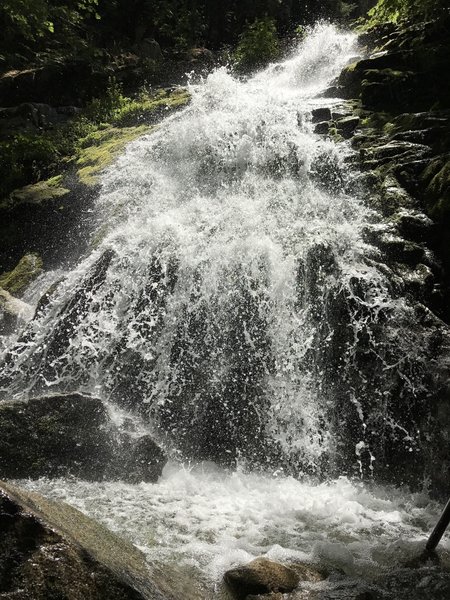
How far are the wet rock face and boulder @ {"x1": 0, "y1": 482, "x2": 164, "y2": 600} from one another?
2.62 meters

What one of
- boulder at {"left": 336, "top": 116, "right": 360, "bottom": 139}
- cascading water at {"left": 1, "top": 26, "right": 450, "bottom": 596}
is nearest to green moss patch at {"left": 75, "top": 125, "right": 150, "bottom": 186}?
cascading water at {"left": 1, "top": 26, "right": 450, "bottom": 596}

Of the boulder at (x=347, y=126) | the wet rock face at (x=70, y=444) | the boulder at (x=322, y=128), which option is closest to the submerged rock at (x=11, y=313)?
the wet rock face at (x=70, y=444)

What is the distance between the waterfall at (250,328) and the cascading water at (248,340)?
0.02 meters

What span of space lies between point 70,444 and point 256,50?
18.6m

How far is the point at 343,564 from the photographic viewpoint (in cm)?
414

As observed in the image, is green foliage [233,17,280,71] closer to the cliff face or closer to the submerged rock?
the cliff face

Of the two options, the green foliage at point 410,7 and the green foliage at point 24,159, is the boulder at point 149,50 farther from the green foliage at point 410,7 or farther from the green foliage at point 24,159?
the green foliage at point 410,7

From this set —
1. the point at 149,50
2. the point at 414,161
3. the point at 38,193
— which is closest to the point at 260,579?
the point at 414,161

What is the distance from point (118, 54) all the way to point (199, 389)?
18198 mm

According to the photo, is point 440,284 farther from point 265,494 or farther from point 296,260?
point 265,494

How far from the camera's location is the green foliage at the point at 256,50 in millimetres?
18938

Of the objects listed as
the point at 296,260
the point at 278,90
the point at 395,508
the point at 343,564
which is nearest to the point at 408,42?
the point at 278,90

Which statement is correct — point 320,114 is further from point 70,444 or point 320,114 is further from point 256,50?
point 70,444

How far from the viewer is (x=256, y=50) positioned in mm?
19031
